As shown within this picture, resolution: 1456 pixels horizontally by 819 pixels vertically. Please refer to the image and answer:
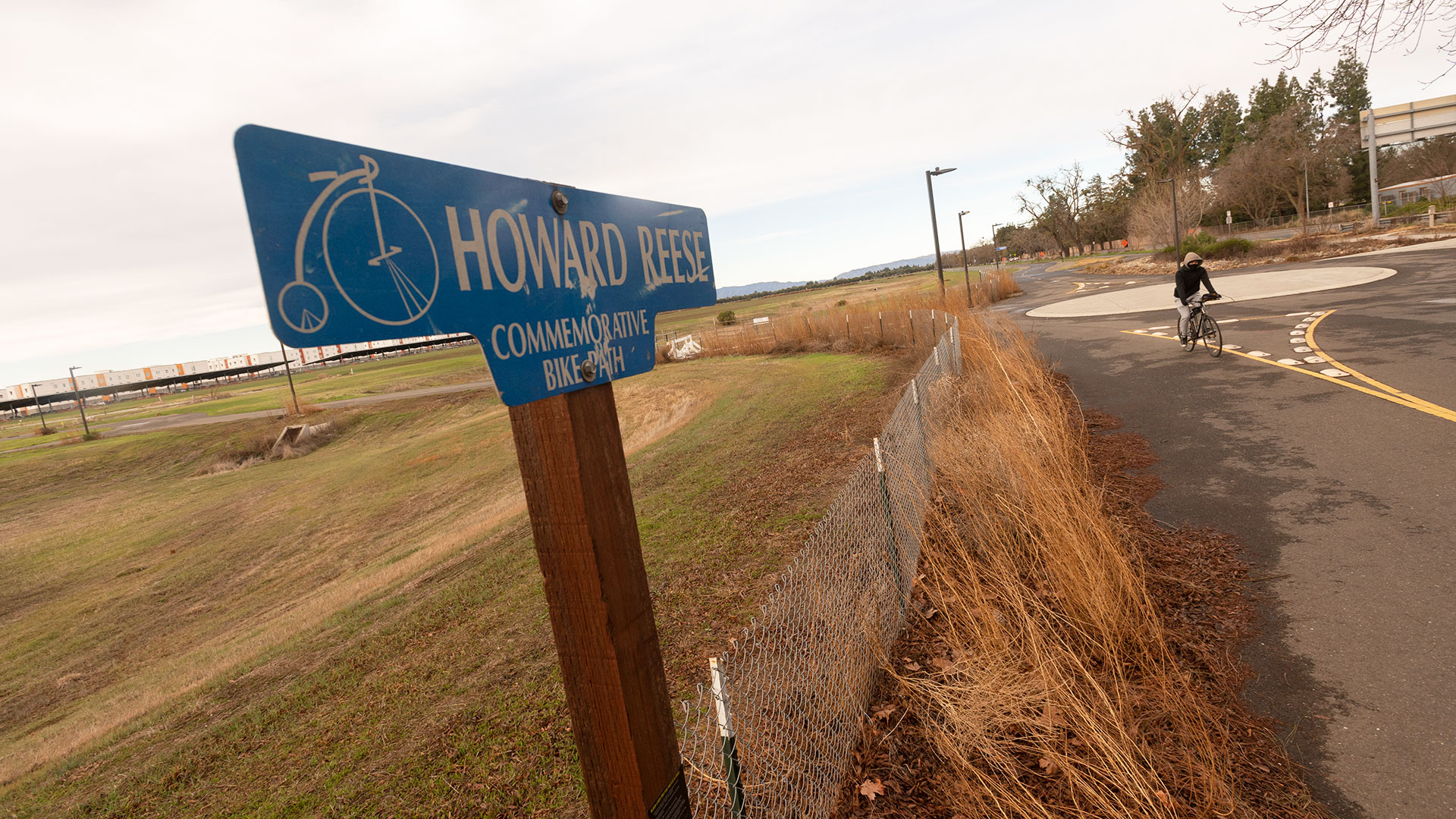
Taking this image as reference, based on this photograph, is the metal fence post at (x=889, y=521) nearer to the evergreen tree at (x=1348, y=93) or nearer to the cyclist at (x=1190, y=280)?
the cyclist at (x=1190, y=280)

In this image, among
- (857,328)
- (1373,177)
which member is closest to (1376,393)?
(857,328)

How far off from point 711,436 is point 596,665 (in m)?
11.9

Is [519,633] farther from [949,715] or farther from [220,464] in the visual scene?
[220,464]

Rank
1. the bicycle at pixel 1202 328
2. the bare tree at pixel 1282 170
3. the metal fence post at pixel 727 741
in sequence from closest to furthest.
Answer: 1. the metal fence post at pixel 727 741
2. the bicycle at pixel 1202 328
3. the bare tree at pixel 1282 170

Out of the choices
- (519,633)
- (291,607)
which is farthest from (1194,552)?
(291,607)

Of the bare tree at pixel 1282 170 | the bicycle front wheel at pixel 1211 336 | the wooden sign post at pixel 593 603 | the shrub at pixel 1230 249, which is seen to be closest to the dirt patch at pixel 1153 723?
the wooden sign post at pixel 593 603

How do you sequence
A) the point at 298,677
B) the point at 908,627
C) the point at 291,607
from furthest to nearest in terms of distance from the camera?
the point at 291,607 < the point at 298,677 < the point at 908,627

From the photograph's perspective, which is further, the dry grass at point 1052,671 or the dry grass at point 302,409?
the dry grass at point 302,409

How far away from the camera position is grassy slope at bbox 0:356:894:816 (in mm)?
4645

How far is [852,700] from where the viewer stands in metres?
3.43

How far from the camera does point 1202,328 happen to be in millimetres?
11680

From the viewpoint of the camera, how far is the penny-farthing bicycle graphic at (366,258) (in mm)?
1013

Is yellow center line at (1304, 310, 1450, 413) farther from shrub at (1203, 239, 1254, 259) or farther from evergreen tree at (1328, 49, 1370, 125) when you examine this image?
evergreen tree at (1328, 49, 1370, 125)

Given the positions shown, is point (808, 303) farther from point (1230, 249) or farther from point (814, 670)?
point (814, 670)
